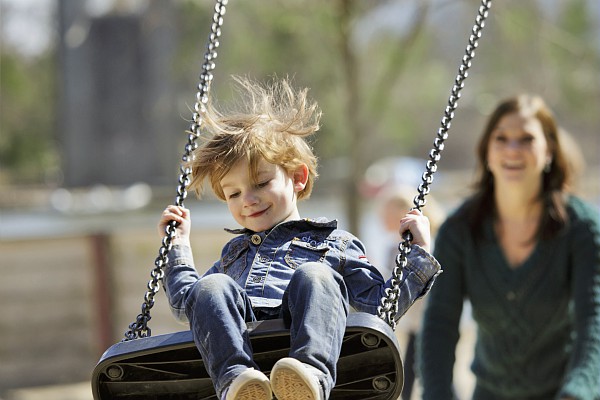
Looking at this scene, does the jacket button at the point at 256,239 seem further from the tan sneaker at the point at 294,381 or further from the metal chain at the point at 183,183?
the tan sneaker at the point at 294,381

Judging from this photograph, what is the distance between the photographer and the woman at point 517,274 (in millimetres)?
3660

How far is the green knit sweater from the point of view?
3.65m

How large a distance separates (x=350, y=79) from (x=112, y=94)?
99.4ft

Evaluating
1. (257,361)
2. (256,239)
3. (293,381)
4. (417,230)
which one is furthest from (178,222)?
(293,381)

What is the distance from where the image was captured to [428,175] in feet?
8.55

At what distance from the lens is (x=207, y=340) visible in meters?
2.18

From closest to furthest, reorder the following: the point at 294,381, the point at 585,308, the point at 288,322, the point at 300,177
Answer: the point at 294,381 < the point at 288,322 < the point at 300,177 < the point at 585,308

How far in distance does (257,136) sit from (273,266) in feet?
1.08

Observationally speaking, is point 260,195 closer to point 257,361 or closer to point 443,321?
point 257,361

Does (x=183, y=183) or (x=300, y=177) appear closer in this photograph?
(x=300, y=177)

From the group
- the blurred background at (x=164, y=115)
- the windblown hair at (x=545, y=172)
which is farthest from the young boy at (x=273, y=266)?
the windblown hair at (x=545, y=172)

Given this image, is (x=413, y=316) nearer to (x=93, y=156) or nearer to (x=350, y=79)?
(x=350, y=79)

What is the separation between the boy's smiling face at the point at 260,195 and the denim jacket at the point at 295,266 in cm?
3

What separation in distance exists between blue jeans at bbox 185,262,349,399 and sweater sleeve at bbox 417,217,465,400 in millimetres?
1410
